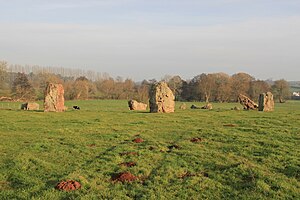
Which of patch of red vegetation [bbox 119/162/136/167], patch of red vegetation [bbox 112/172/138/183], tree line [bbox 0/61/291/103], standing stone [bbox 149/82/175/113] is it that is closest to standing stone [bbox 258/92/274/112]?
standing stone [bbox 149/82/175/113]

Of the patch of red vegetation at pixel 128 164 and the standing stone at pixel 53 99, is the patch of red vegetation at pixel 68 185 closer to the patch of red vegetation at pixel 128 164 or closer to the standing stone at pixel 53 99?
the patch of red vegetation at pixel 128 164

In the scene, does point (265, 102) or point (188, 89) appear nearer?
point (265, 102)

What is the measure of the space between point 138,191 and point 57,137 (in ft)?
35.9

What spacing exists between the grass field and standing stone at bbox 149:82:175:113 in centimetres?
1610

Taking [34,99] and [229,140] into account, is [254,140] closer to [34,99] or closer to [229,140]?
[229,140]

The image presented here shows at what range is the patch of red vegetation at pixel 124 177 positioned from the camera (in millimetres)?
10930

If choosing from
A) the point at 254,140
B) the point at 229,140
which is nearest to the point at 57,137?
the point at 229,140

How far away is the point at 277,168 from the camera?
12664mm

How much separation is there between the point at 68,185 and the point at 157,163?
13.9 ft

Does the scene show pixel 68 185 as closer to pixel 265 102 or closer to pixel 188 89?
pixel 265 102

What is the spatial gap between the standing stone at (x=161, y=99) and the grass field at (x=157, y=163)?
16097 millimetres

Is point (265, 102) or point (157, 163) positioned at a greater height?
point (265, 102)

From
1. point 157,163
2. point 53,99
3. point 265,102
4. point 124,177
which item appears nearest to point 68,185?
point 124,177

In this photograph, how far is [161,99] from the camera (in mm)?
37938
